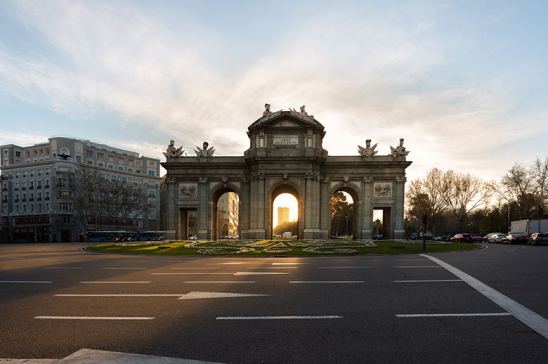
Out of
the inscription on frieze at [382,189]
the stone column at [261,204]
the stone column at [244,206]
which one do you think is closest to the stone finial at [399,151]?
the inscription on frieze at [382,189]

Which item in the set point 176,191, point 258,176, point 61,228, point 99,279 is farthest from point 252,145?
point 61,228

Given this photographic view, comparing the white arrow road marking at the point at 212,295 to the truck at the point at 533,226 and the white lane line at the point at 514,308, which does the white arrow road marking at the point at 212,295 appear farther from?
the truck at the point at 533,226

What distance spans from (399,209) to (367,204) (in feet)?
15.6

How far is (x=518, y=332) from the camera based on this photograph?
7.00 meters

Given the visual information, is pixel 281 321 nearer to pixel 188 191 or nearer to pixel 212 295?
pixel 212 295

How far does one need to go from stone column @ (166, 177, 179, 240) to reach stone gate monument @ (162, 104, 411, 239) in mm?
152

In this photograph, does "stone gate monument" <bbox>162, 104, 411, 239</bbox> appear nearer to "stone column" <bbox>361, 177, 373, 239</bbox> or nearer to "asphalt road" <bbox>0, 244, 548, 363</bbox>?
"stone column" <bbox>361, 177, 373, 239</bbox>

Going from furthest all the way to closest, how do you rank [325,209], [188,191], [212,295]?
[188,191]
[325,209]
[212,295]

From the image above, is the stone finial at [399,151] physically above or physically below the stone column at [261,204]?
above

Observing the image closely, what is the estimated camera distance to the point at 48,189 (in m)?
87.7

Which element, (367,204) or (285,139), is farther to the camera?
(367,204)

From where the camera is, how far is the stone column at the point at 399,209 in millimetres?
51750

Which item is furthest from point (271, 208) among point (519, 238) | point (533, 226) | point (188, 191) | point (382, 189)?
point (533, 226)

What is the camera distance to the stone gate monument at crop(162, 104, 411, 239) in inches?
1982
